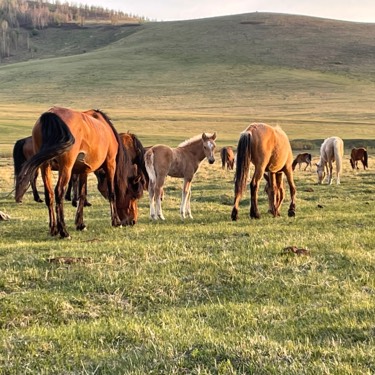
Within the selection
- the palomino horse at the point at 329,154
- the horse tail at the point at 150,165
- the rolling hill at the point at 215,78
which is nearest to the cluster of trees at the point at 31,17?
the rolling hill at the point at 215,78

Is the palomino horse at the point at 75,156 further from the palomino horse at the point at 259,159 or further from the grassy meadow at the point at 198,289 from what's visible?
the palomino horse at the point at 259,159

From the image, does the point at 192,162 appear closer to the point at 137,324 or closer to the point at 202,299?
the point at 202,299

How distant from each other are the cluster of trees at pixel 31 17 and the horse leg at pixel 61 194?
138502 mm

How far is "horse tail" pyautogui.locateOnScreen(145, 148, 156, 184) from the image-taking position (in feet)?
42.0

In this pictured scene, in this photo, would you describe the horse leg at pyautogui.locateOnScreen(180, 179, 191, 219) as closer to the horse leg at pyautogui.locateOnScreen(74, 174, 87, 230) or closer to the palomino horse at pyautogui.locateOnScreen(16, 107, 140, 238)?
the palomino horse at pyautogui.locateOnScreen(16, 107, 140, 238)

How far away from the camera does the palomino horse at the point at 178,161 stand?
12.7 m

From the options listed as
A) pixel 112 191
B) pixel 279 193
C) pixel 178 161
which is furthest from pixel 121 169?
pixel 279 193

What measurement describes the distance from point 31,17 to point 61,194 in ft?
581

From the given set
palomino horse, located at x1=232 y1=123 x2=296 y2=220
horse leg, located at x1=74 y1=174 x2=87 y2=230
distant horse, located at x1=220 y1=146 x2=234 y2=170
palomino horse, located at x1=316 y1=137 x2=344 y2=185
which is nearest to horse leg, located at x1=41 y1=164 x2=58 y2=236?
horse leg, located at x1=74 y1=174 x2=87 y2=230

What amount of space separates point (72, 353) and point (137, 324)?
29.8 inches

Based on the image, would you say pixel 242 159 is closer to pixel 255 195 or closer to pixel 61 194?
pixel 255 195

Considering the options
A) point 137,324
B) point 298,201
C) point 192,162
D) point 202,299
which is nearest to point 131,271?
point 202,299

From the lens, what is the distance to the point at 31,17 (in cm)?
16862

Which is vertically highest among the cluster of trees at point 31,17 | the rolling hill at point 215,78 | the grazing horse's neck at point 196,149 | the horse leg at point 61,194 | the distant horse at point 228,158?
the cluster of trees at point 31,17
